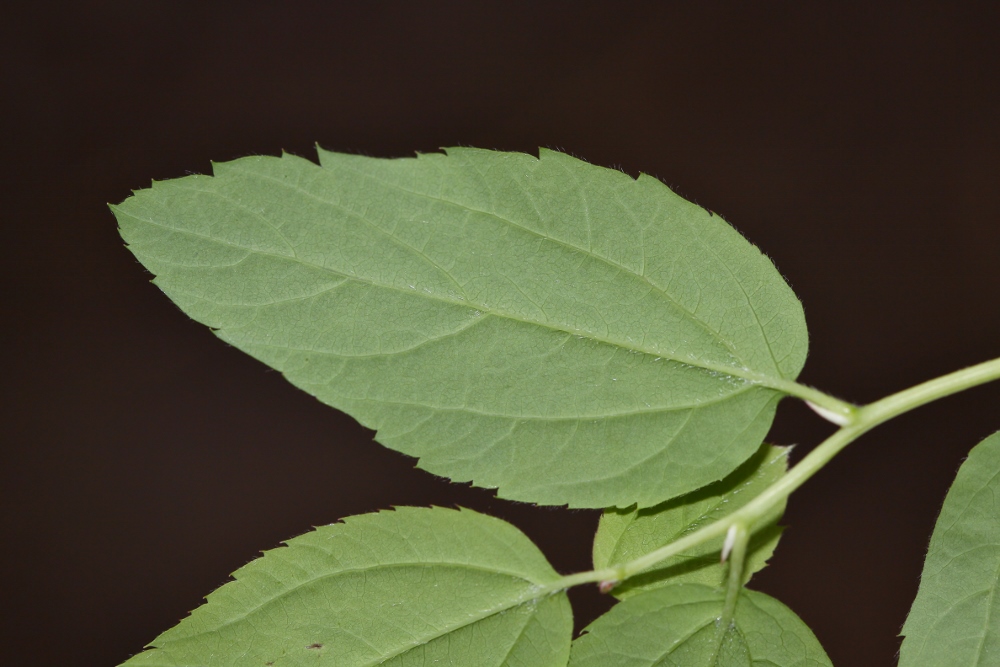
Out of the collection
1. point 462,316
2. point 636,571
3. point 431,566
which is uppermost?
point 462,316

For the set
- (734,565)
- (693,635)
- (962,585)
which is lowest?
(693,635)

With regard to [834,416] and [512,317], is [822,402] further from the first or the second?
[512,317]

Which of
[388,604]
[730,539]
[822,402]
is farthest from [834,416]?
[388,604]

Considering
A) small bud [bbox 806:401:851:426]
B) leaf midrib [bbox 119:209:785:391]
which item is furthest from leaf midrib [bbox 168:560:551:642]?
small bud [bbox 806:401:851:426]

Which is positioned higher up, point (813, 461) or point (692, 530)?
point (813, 461)

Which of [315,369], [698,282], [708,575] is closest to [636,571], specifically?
[708,575]

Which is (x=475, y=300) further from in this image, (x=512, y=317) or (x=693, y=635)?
(x=693, y=635)

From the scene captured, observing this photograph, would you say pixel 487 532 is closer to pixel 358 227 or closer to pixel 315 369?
pixel 315 369
